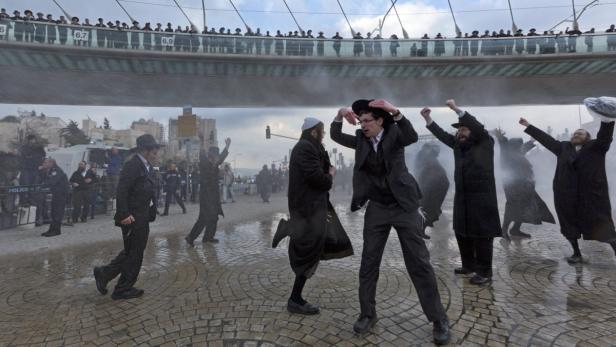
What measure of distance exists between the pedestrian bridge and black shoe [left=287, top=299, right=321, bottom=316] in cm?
2339

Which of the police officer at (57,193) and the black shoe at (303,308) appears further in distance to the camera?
the police officer at (57,193)

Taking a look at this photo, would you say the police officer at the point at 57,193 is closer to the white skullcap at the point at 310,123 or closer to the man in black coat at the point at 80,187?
the man in black coat at the point at 80,187

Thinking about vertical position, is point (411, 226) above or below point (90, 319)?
above

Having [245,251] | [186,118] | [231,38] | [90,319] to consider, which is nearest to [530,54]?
[231,38]

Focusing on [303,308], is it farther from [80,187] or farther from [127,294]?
[80,187]

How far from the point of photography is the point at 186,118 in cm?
1055


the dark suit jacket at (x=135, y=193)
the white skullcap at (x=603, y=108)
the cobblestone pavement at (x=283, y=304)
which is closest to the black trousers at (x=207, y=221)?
the cobblestone pavement at (x=283, y=304)

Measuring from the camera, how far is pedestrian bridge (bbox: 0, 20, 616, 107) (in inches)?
873

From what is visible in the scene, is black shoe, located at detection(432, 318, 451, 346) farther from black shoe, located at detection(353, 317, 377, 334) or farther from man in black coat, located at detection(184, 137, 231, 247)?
man in black coat, located at detection(184, 137, 231, 247)

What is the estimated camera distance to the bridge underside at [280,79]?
23.5 m

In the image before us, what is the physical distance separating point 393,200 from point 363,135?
1.93ft

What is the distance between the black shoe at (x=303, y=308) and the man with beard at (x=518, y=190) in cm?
445

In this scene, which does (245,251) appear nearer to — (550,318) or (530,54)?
(550,318)

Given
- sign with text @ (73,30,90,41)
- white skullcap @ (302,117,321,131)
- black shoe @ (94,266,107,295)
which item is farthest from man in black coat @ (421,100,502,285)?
sign with text @ (73,30,90,41)
